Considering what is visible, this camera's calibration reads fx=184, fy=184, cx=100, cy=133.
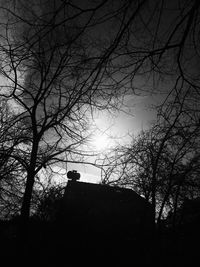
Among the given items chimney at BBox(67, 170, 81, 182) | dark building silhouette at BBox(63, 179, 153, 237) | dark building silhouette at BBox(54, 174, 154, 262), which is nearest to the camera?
dark building silhouette at BBox(54, 174, 154, 262)

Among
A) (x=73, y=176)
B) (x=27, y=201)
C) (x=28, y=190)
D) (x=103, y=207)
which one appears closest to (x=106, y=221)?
(x=103, y=207)

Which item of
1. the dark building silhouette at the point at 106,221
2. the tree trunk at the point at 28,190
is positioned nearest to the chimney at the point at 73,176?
the dark building silhouette at the point at 106,221

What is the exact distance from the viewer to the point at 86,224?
A: 42.7 ft

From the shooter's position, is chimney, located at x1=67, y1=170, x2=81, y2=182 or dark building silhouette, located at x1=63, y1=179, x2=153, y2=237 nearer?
dark building silhouette, located at x1=63, y1=179, x2=153, y2=237

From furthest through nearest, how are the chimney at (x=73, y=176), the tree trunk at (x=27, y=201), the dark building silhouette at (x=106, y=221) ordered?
the chimney at (x=73, y=176), the dark building silhouette at (x=106, y=221), the tree trunk at (x=27, y=201)

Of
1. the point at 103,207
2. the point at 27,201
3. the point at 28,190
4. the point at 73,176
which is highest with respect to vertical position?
the point at 73,176

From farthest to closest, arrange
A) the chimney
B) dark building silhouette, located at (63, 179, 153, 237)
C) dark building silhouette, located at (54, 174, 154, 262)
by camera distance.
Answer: the chimney
dark building silhouette, located at (63, 179, 153, 237)
dark building silhouette, located at (54, 174, 154, 262)

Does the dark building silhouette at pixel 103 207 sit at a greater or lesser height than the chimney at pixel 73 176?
lesser

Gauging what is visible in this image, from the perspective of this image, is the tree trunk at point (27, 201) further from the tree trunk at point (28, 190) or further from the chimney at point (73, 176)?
the chimney at point (73, 176)

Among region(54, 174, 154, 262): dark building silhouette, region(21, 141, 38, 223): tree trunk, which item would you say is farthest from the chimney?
region(21, 141, 38, 223): tree trunk

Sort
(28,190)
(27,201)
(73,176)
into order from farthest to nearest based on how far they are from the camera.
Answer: (73,176) < (28,190) < (27,201)

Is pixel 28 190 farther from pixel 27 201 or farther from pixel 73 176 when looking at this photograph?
pixel 73 176

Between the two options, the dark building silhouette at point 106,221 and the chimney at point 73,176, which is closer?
the dark building silhouette at point 106,221

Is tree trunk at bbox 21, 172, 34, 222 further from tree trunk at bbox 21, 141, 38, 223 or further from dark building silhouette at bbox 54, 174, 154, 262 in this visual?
dark building silhouette at bbox 54, 174, 154, 262
